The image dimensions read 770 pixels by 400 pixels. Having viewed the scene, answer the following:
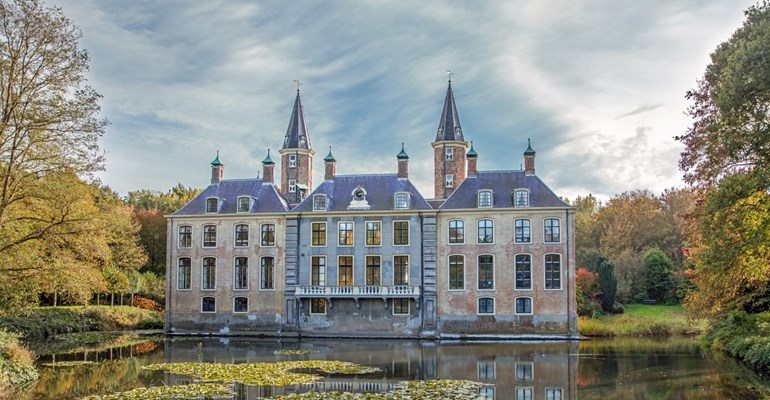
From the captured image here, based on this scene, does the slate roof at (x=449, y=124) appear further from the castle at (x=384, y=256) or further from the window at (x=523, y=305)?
the window at (x=523, y=305)

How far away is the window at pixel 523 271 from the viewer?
3244 centimetres

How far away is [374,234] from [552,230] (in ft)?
29.1

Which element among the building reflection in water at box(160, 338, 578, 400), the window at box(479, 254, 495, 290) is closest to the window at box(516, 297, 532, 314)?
the window at box(479, 254, 495, 290)

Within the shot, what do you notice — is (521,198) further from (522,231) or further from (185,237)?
(185,237)

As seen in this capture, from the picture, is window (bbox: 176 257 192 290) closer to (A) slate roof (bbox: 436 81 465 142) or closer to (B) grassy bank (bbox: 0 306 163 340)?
(B) grassy bank (bbox: 0 306 163 340)

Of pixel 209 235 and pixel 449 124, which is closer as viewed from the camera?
pixel 209 235

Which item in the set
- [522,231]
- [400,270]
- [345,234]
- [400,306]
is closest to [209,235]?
[345,234]

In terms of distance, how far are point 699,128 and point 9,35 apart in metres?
18.5

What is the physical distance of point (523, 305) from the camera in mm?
32344

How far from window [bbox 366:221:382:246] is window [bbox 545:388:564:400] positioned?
18.6 m

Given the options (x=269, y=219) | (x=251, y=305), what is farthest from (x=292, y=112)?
(x=251, y=305)

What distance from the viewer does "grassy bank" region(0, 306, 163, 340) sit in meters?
30.0

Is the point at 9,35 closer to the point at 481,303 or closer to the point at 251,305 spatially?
the point at 251,305

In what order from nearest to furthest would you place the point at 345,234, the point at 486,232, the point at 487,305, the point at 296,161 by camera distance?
the point at 487,305, the point at 486,232, the point at 345,234, the point at 296,161
